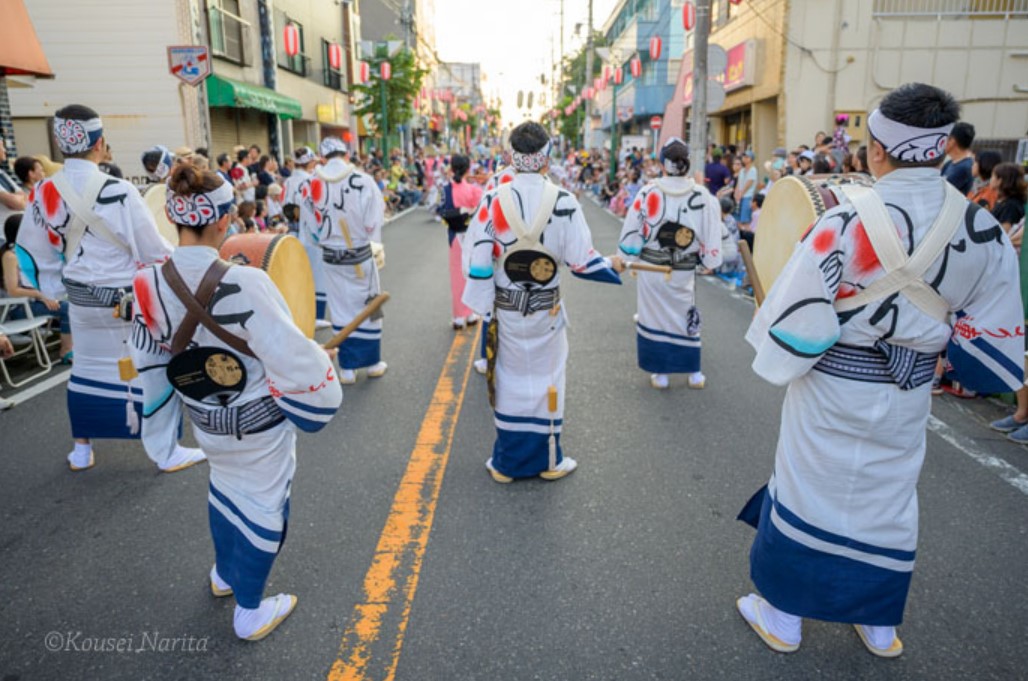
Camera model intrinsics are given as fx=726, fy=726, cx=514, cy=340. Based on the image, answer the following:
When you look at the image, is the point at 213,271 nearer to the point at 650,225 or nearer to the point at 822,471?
the point at 822,471

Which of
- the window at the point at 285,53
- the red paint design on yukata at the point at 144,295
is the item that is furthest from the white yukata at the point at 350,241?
the window at the point at 285,53

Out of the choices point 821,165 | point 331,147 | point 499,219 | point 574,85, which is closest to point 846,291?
point 499,219

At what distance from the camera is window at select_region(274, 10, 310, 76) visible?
23750mm

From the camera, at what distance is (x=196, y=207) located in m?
2.40

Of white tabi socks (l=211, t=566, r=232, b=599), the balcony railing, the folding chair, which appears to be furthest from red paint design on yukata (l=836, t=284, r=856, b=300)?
the balcony railing

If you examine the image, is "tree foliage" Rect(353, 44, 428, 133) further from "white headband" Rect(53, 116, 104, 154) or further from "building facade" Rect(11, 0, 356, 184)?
"white headband" Rect(53, 116, 104, 154)

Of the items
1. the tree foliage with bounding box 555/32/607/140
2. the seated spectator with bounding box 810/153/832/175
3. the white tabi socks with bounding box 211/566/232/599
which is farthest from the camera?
the tree foliage with bounding box 555/32/607/140

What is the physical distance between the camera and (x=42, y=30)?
16688 millimetres

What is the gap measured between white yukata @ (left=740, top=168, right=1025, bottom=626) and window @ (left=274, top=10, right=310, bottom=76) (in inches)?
920

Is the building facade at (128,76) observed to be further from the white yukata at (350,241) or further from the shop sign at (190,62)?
the white yukata at (350,241)

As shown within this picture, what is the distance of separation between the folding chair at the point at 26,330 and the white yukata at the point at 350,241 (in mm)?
2479

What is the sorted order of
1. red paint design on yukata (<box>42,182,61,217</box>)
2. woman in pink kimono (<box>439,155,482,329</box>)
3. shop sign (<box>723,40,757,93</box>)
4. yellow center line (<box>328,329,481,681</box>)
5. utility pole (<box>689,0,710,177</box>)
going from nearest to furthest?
yellow center line (<box>328,329,481,681</box>), red paint design on yukata (<box>42,182,61,217</box>), woman in pink kimono (<box>439,155,482,329</box>), utility pole (<box>689,0,710,177</box>), shop sign (<box>723,40,757,93</box>)

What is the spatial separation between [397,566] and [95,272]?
241 cm

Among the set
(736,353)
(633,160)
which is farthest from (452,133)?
(736,353)
